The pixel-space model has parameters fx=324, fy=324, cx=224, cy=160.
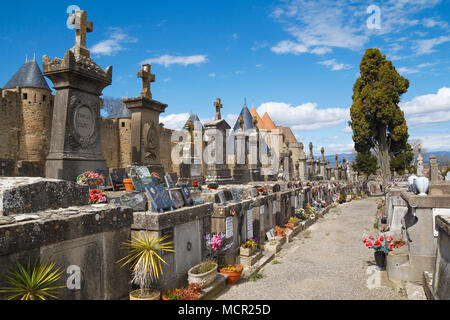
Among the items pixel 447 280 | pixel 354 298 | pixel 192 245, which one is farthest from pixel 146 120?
pixel 447 280

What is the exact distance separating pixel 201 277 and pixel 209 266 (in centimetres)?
44

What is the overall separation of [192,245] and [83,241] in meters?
2.44

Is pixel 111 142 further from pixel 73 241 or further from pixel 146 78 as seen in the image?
pixel 73 241

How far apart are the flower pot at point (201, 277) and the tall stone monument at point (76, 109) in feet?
13.1

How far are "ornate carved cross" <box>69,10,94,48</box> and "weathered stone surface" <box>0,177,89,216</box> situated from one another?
5.79 metres

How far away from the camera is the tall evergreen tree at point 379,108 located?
26578 millimetres

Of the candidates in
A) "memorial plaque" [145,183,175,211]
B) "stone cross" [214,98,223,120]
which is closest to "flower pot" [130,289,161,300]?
"memorial plaque" [145,183,175,211]

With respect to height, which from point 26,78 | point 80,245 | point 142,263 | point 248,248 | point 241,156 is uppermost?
point 26,78

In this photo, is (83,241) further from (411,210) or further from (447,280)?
(411,210)

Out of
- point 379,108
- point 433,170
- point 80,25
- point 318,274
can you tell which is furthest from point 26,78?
point 379,108

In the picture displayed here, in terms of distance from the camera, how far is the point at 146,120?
32.3 feet

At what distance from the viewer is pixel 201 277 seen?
5.27 m

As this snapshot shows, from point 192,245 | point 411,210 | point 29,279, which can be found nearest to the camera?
point 29,279
